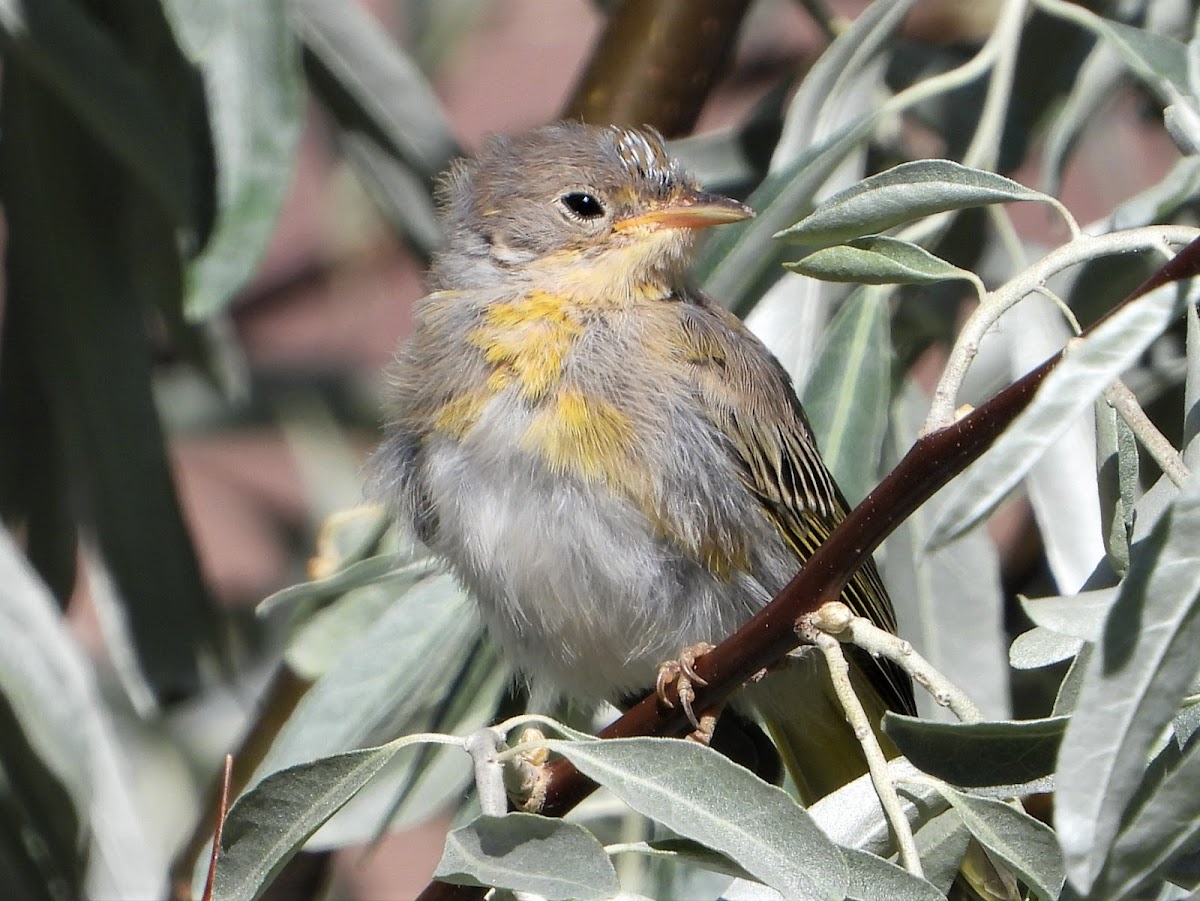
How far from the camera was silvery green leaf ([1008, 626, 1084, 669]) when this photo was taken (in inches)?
63.8

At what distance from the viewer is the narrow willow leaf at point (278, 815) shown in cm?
167

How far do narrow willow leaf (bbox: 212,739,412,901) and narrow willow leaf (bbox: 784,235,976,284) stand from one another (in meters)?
0.65

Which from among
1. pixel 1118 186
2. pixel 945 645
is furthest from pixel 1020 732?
pixel 1118 186

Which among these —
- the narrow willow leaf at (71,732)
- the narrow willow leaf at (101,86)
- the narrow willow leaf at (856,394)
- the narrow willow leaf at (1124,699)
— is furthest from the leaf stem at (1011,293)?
the narrow willow leaf at (101,86)

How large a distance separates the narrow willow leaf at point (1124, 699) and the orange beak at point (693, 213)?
1.39 metres

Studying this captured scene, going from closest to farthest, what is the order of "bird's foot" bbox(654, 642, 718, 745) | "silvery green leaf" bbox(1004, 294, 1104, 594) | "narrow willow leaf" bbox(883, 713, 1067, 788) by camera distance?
"narrow willow leaf" bbox(883, 713, 1067, 788) < "bird's foot" bbox(654, 642, 718, 745) < "silvery green leaf" bbox(1004, 294, 1104, 594)

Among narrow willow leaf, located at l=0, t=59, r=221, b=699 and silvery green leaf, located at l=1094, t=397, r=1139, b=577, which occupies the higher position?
silvery green leaf, located at l=1094, t=397, r=1139, b=577

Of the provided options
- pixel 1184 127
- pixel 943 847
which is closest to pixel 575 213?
pixel 1184 127

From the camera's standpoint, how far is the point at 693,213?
2723 millimetres

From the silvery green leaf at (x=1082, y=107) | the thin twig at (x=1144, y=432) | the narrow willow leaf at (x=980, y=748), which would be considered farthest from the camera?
the silvery green leaf at (x=1082, y=107)

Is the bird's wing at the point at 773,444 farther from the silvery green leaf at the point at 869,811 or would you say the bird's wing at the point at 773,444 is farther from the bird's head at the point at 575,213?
the silvery green leaf at the point at 869,811

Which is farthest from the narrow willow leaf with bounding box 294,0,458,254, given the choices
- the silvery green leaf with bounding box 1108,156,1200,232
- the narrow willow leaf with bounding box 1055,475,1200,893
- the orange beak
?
the narrow willow leaf with bounding box 1055,475,1200,893

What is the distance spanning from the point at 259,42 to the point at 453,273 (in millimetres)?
559

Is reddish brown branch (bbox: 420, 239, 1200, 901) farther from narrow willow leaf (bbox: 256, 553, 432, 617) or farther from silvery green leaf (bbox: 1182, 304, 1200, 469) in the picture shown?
narrow willow leaf (bbox: 256, 553, 432, 617)
